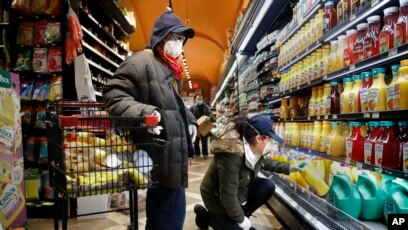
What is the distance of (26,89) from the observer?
11.5 feet

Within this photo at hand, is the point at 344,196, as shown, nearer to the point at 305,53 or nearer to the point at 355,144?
the point at 355,144

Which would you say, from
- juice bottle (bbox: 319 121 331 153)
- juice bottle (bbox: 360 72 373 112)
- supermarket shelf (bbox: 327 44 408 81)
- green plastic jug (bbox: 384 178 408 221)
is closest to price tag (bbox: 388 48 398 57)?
supermarket shelf (bbox: 327 44 408 81)

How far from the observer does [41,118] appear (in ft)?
11.4

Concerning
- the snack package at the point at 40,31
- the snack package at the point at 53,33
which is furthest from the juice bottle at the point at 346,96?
the snack package at the point at 40,31

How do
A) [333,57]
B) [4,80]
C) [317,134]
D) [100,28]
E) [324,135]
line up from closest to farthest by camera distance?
[4,80], [333,57], [324,135], [317,134], [100,28]

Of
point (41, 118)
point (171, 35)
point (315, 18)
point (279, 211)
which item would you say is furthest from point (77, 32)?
point (279, 211)

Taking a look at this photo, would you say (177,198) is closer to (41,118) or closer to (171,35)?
(171,35)

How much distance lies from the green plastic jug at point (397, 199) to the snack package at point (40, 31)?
3.46 meters

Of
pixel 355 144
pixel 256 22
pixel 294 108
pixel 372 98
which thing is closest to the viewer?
pixel 372 98

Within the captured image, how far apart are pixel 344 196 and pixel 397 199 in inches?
13.8

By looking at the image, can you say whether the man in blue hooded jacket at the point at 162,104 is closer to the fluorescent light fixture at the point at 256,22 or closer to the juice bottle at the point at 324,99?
the juice bottle at the point at 324,99

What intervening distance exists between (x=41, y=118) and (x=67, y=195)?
7.95 ft

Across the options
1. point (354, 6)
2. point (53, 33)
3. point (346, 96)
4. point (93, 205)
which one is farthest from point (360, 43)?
point (53, 33)

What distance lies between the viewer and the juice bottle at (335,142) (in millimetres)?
2602
